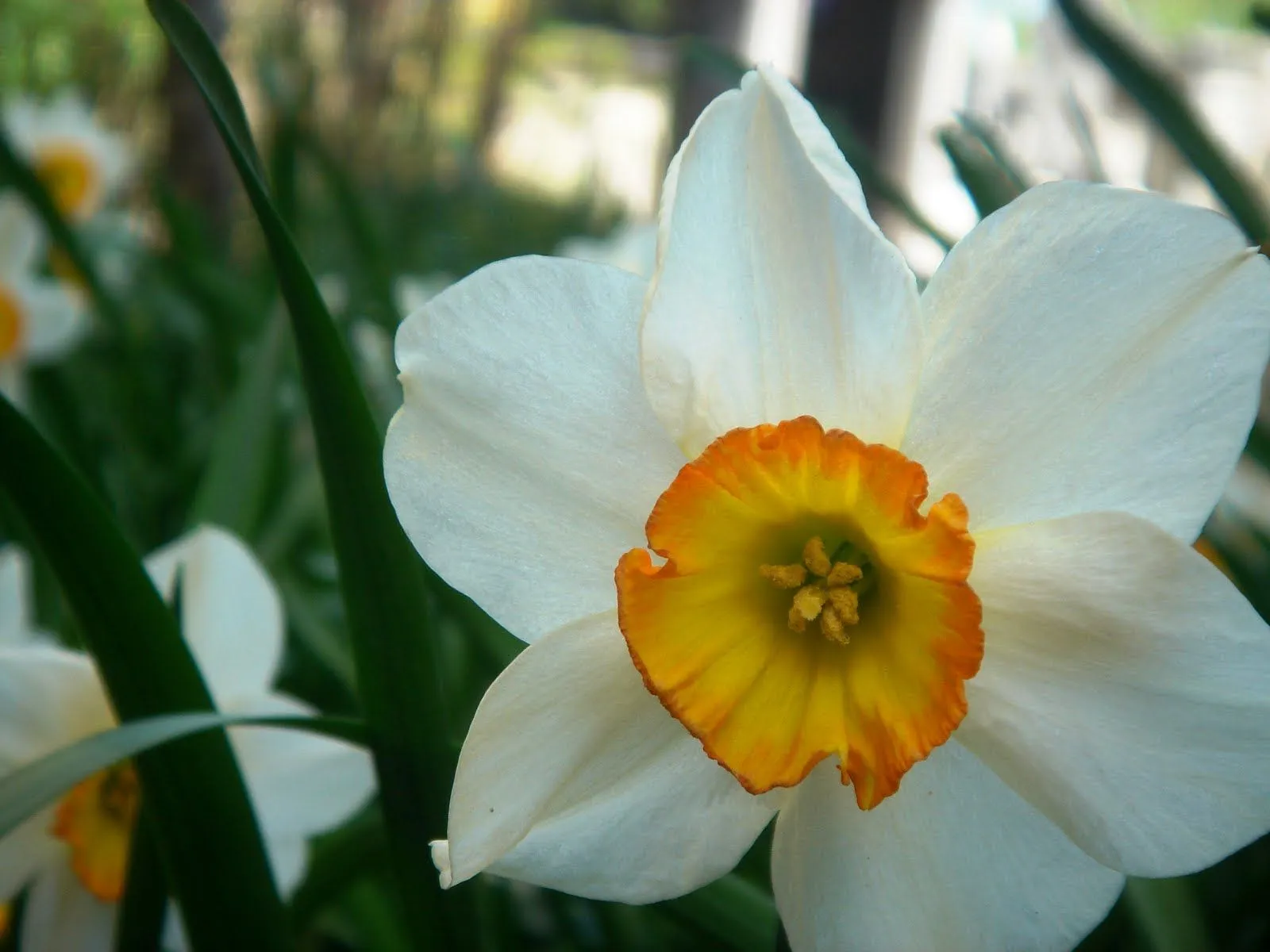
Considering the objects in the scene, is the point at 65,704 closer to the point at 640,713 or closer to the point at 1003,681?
the point at 640,713

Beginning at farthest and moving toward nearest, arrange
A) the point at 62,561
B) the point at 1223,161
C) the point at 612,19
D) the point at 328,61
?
1. the point at 612,19
2. the point at 328,61
3. the point at 1223,161
4. the point at 62,561

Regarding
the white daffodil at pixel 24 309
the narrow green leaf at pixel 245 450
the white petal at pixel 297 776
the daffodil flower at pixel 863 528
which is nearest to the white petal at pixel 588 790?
the daffodil flower at pixel 863 528

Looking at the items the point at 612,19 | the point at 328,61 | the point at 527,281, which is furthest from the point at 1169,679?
the point at 612,19

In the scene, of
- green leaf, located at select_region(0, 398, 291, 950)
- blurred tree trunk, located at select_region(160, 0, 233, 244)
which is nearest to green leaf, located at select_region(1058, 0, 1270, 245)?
green leaf, located at select_region(0, 398, 291, 950)

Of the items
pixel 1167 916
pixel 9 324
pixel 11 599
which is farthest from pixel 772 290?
pixel 9 324

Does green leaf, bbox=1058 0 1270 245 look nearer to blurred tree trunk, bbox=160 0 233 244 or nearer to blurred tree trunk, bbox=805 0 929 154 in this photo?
blurred tree trunk, bbox=805 0 929 154

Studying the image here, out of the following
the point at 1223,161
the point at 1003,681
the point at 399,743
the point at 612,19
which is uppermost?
the point at 1223,161

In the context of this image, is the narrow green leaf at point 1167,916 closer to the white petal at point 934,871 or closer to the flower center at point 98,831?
the white petal at point 934,871
